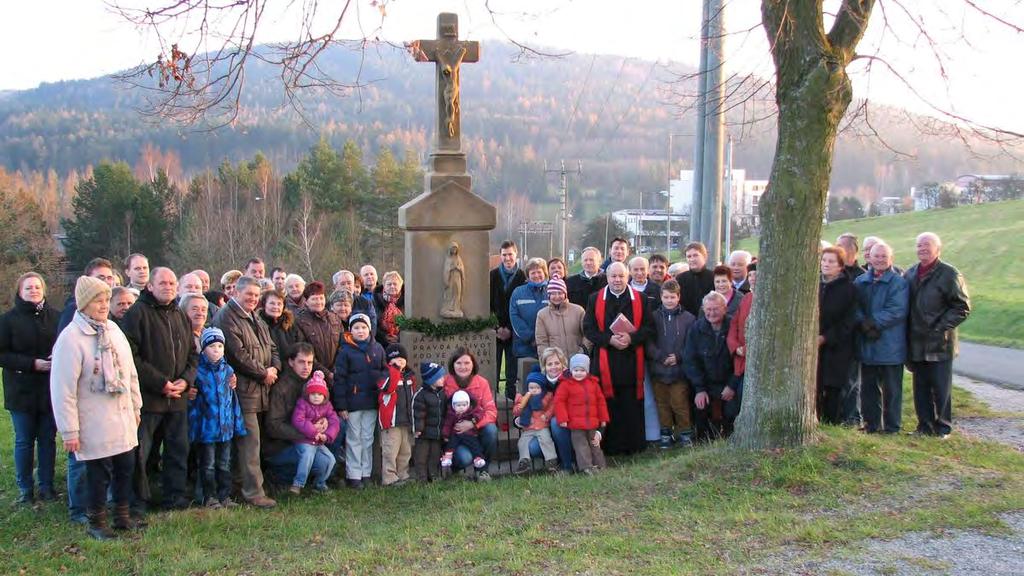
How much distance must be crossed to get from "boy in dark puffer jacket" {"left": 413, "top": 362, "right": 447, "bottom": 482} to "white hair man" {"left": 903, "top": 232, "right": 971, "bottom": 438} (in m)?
4.38

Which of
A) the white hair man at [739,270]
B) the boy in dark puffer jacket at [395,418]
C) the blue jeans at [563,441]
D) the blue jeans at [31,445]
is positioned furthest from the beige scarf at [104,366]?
the white hair man at [739,270]

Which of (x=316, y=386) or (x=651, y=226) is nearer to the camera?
(x=316, y=386)

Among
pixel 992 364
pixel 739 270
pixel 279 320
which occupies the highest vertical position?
pixel 739 270

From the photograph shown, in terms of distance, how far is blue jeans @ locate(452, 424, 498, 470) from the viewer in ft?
26.3

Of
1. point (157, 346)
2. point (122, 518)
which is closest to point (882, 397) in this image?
point (157, 346)

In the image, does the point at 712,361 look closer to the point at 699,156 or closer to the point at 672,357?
the point at 672,357

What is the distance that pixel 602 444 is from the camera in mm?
8883

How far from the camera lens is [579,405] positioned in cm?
796

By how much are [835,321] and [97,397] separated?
6.30 m

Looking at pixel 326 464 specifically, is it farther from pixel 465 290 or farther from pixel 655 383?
pixel 655 383

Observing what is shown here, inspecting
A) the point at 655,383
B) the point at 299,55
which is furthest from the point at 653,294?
the point at 299,55

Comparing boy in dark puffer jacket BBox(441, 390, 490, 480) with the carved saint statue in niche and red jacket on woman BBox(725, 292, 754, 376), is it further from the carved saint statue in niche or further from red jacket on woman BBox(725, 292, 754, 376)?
red jacket on woman BBox(725, 292, 754, 376)

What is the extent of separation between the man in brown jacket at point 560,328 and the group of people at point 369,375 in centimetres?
1

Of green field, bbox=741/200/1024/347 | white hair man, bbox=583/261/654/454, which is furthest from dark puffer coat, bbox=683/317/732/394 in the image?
A: green field, bbox=741/200/1024/347
